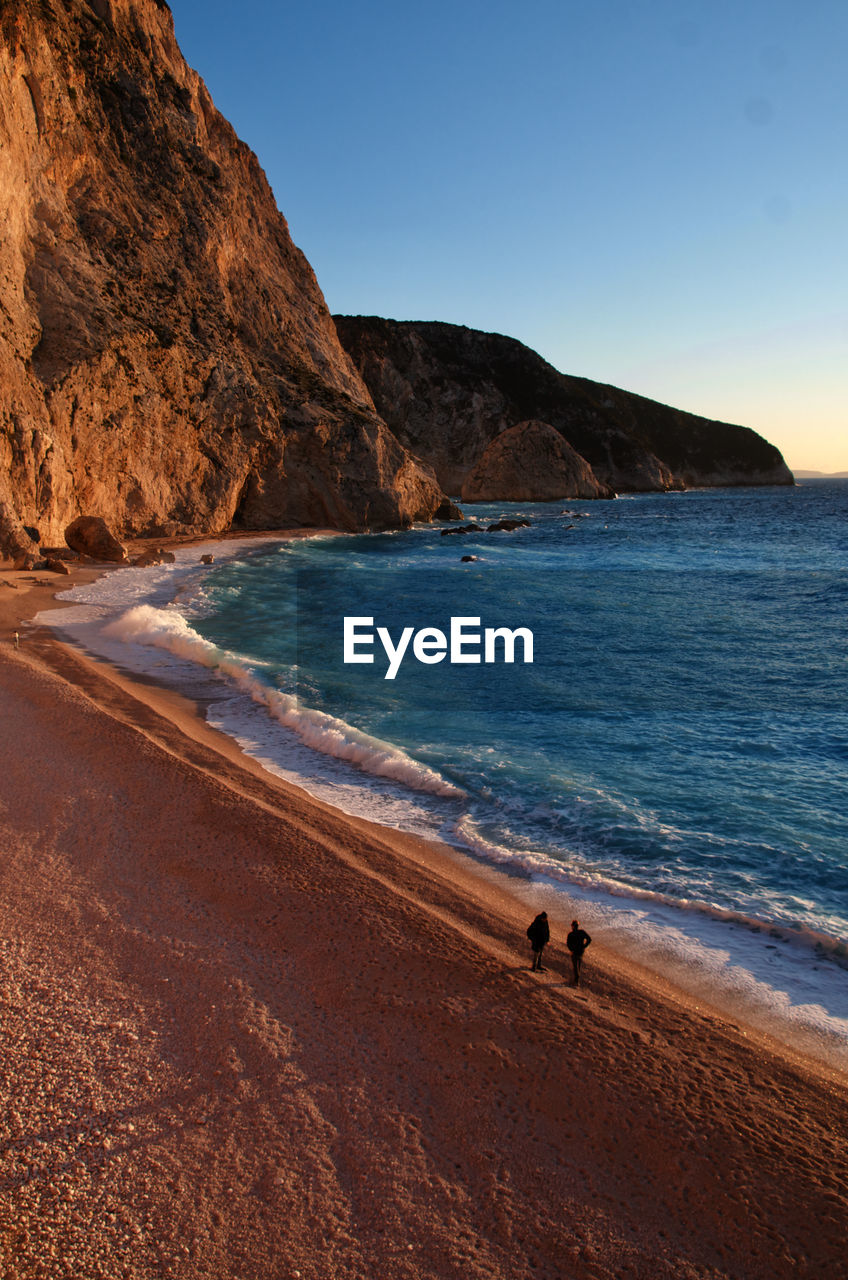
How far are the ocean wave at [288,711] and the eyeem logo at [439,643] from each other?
149 inches

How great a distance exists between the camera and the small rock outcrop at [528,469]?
4053 inches

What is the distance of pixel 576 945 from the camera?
7.45 metres

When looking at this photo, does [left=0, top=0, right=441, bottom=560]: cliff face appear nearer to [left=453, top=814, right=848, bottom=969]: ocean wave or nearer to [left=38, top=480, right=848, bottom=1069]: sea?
[left=38, top=480, right=848, bottom=1069]: sea

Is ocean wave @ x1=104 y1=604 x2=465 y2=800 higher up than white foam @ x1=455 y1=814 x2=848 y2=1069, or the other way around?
ocean wave @ x1=104 y1=604 x2=465 y2=800

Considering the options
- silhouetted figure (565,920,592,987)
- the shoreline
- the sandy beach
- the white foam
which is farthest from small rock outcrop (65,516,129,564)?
silhouetted figure (565,920,592,987)

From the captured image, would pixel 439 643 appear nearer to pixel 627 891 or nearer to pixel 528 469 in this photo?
pixel 627 891

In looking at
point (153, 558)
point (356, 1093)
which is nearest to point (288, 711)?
point (356, 1093)

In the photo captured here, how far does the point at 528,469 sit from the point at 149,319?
6877 centimetres

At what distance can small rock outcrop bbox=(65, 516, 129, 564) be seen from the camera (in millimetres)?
35844

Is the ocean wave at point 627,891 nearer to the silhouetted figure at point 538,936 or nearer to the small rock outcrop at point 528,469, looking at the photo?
the silhouetted figure at point 538,936

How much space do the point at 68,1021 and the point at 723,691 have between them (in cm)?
1644

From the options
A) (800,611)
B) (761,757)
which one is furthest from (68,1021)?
(800,611)

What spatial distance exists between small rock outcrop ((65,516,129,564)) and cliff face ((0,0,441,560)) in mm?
796

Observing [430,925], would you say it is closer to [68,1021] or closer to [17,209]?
[68,1021]
